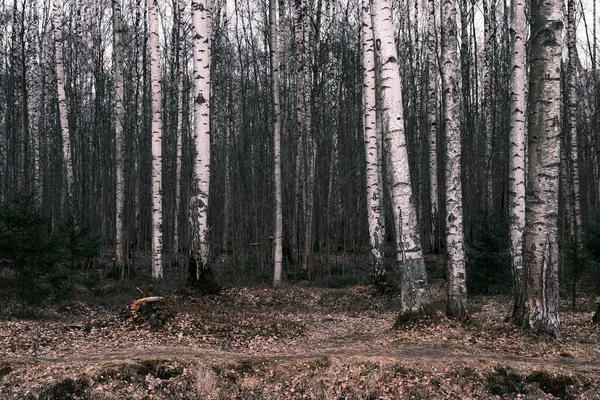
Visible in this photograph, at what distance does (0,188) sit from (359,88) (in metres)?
17.9

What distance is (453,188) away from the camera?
8523 millimetres

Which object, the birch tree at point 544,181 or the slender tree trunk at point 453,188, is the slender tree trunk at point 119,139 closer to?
the slender tree trunk at point 453,188

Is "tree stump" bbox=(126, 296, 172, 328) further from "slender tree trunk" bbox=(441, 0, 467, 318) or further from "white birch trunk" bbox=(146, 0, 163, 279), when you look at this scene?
"white birch trunk" bbox=(146, 0, 163, 279)

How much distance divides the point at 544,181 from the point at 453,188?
1.81 metres

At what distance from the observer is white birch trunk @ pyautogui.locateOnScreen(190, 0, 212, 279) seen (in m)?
11.0

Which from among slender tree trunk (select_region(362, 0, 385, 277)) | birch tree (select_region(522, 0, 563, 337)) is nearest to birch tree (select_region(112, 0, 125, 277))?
slender tree trunk (select_region(362, 0, 385, 277))

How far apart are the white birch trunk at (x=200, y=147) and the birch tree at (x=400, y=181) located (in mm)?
4624

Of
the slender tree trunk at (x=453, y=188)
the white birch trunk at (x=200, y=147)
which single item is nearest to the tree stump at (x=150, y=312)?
the white birch trunk at (x=200, y=147)

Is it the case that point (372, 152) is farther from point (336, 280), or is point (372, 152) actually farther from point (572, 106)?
point (572, 106)

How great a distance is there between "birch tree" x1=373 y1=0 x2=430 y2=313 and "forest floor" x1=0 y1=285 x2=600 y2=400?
503mm

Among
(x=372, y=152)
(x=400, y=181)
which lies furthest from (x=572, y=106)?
(x=400, y=181)

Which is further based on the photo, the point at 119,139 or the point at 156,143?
the point at 119,139

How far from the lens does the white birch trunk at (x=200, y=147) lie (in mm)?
11000

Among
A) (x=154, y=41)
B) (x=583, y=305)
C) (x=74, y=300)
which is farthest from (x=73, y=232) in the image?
(x=583, y=305)
